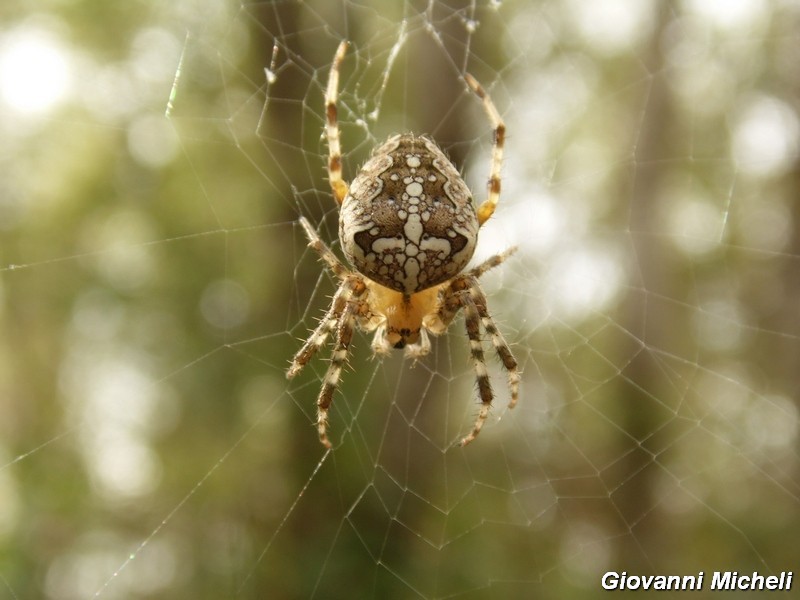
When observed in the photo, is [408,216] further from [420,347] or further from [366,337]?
[366,337]

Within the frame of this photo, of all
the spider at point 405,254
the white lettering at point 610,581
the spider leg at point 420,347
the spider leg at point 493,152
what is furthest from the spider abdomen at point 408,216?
the white lettering at point 610,581

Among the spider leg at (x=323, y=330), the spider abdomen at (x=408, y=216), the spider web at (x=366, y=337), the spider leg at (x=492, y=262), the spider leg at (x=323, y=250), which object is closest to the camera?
the spider abdomen at (x=408, y=216)

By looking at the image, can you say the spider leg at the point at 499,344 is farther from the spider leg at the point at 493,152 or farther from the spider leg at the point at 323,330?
the spider leg at the point at 323,330

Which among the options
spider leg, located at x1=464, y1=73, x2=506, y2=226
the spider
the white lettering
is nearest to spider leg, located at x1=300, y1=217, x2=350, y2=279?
the spider

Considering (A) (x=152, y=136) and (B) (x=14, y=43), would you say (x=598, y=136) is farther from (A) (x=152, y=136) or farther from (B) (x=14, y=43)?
(B) (x=14, y=43)

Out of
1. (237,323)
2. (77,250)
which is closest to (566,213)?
(237,323)

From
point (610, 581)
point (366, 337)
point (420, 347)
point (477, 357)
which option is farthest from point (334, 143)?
point (610, 581)

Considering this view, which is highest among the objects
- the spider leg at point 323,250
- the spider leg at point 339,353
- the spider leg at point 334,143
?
the spider leg at point 334,143
